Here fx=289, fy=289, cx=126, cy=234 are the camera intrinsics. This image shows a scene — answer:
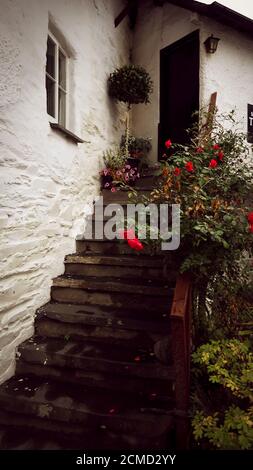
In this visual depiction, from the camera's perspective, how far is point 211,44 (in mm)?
4879

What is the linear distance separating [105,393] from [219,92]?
5.09 metres

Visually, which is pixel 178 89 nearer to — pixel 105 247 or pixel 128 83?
pixel 128 83

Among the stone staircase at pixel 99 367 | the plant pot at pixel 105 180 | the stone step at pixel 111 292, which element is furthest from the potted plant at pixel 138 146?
the stone step at pixel 111 292

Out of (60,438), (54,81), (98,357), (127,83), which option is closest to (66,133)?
(54,81)

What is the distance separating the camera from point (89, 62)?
4.09m

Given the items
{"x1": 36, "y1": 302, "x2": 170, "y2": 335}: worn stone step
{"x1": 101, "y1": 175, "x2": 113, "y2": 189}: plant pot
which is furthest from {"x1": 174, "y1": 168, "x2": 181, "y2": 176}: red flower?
{"x1": 101, "y1": 175, "x2": 113, "y2": 189}: plant pot

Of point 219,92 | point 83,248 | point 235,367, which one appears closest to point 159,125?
point 219,92

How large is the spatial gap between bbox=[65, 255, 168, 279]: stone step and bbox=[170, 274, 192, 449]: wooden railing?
3.50ft

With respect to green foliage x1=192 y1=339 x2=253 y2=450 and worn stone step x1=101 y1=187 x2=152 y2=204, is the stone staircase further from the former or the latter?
worn stone step x1=101 y1=187 x2=152 y2=204

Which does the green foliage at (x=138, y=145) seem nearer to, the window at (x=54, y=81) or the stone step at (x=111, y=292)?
the window at (x=54, y=81)

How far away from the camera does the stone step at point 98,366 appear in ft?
7.39

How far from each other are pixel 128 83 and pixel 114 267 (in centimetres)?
320

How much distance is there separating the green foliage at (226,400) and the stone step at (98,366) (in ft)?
0.92

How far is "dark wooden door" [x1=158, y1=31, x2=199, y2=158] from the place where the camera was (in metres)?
5.44
